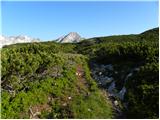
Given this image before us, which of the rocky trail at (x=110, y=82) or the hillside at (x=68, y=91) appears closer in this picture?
the hillside at (x=68, y=91)

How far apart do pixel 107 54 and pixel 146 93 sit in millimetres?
16130

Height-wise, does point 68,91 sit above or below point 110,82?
below

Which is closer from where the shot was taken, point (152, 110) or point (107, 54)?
point (152, 110)

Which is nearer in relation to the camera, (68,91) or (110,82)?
(68,91)

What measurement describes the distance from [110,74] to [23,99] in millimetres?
10583

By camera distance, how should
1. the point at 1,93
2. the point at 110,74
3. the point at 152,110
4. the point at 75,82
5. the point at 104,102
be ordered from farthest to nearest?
the point at 110,74 → the point at 75,82 → the point at 104,102 → the point at 1,93 → the point at 152,110

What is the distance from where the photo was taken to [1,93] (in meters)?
19.5

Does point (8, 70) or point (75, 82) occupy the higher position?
point (8, 70)

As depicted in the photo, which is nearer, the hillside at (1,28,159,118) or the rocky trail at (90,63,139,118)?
the hillside at (1,28,159,118)

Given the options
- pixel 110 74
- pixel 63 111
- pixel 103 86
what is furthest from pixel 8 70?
pixel 110 74

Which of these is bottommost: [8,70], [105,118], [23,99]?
[105,118]

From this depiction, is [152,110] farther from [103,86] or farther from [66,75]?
[66,75]

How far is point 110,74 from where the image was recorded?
1103 inches

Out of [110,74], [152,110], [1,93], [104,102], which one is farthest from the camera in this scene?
[110,74]
